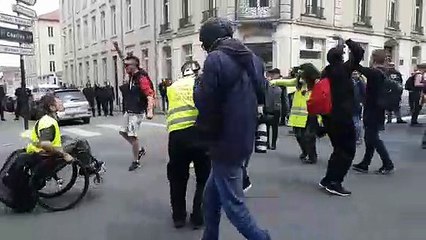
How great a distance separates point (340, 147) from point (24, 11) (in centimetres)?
652

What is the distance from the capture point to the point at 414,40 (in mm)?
26453

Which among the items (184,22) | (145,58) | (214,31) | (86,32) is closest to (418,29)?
(184,22)

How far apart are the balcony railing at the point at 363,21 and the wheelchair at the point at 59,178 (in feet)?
64.2

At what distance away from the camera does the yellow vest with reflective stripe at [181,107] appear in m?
4.45

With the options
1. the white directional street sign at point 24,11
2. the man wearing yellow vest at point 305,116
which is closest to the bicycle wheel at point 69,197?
the man wearing yellow vest at point 305,116

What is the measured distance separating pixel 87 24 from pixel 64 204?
3537 centimetres

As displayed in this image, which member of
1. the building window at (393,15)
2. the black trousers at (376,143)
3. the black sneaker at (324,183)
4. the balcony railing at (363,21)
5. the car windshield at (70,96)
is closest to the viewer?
the black sneaker at (324,183)

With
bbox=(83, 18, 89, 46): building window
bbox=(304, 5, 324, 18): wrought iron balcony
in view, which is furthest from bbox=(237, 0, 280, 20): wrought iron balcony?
bbox=(83, 18, 89, 46): building window

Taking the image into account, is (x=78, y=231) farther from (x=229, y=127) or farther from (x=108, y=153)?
(x=108, y=153)

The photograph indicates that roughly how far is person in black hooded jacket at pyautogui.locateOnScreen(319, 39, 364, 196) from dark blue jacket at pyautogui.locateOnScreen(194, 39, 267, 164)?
2.45m

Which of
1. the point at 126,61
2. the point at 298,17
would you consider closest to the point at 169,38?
the point at 298,17

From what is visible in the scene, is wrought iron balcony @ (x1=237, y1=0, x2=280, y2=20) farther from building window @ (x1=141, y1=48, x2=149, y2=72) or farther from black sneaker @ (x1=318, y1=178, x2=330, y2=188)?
black sneaker @ (x1=318, y1=178, x2=330, y2=188)

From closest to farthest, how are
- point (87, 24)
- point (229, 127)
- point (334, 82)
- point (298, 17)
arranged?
→ 1. point (229, 127)
2. point (334, 82)
3. point (298, 17)
4. point (87, 24)

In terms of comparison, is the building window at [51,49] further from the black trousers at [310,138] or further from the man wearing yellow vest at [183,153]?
the man wearing yellow vest at [183,153]
